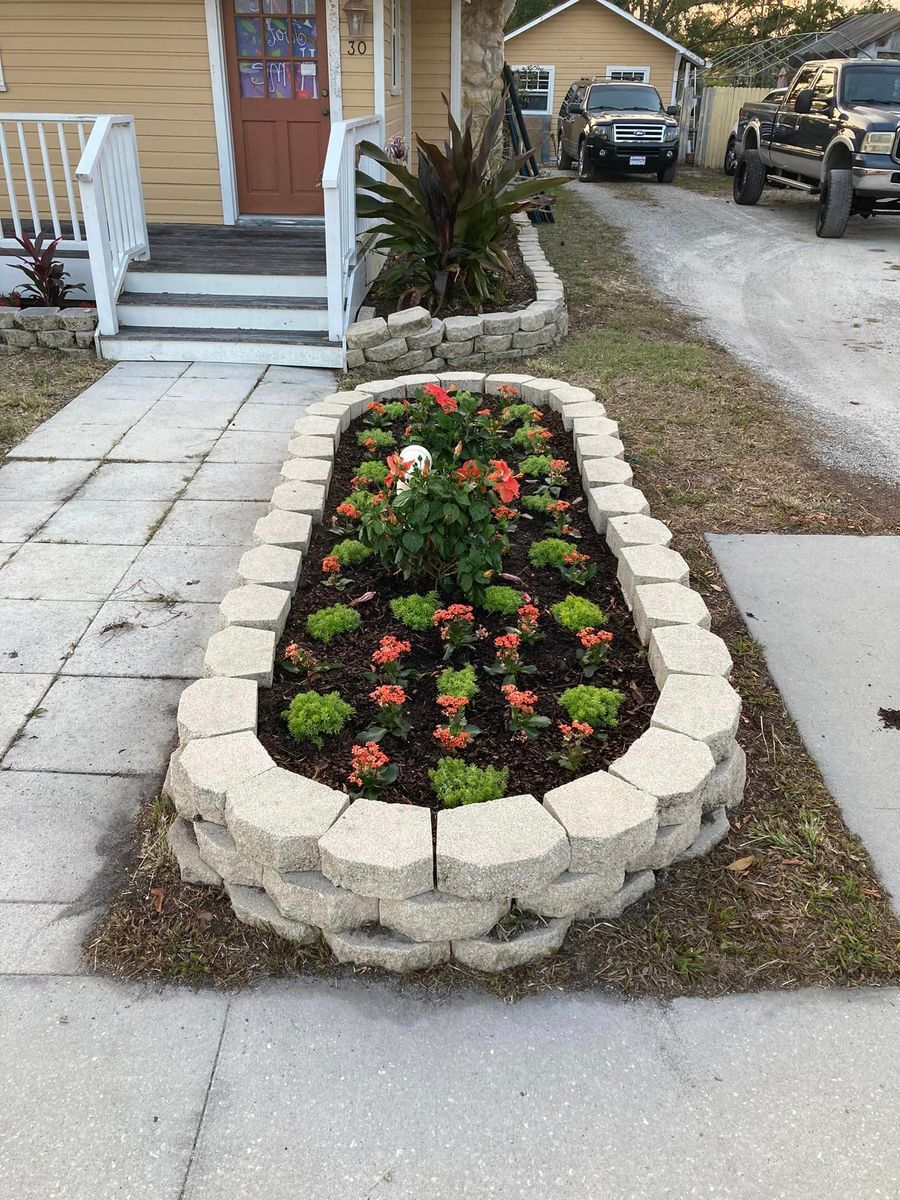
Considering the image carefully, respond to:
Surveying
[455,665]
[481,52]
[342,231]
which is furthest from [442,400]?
[481,52]

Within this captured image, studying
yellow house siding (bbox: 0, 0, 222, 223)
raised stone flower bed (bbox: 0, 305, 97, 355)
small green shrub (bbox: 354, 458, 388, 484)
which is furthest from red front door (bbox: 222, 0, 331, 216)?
small green shrub (bbox: 354, 458, 388, 484)

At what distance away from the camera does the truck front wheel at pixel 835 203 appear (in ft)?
33.7

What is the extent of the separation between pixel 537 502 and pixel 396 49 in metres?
6.89

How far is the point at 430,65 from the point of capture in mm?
9742

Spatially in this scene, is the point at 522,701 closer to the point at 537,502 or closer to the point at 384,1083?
the point at 384,1083

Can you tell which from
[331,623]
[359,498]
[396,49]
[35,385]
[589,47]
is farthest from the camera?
[589,47]

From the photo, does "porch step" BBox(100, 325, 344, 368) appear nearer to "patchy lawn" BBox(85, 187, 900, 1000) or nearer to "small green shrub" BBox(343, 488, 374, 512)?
"small green shrub" BBox(343, 488, 374, 512)

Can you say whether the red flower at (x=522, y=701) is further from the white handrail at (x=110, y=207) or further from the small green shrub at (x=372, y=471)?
the white handrail at (x=110, y=207)

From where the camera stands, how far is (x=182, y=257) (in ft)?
23.0

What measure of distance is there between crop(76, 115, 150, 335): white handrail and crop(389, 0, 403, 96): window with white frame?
112 inches

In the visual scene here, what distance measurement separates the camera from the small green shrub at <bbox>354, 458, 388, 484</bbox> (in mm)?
3865

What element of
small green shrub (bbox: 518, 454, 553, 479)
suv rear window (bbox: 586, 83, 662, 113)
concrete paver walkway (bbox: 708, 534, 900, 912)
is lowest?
concrete paver walkway (bbox: 708, 534, 900, 912)

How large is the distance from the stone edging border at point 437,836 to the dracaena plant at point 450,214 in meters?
4.63

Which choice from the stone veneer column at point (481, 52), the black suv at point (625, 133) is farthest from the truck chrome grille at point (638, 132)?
the stone veneer column at point (481, 52)
